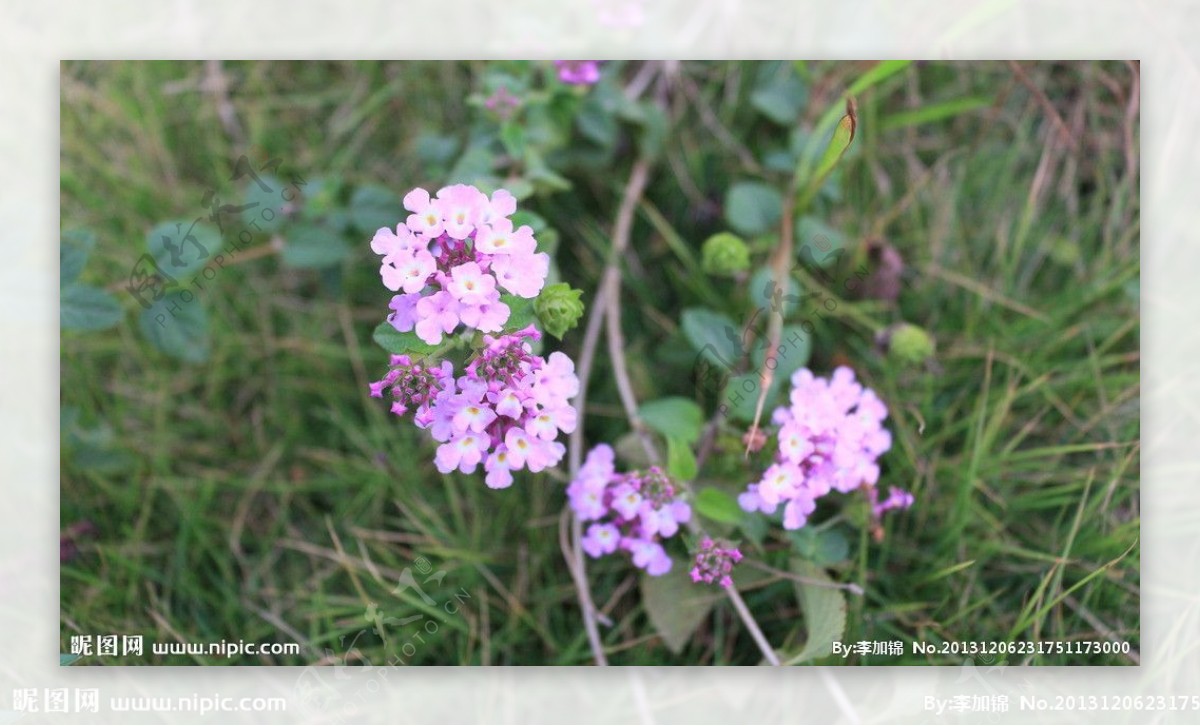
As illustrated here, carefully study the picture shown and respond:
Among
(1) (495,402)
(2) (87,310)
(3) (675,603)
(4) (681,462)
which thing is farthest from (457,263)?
(2) (87,310)

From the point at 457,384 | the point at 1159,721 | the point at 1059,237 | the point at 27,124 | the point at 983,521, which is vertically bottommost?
the point at 1159,721

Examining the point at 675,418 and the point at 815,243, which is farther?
the point at 815,243

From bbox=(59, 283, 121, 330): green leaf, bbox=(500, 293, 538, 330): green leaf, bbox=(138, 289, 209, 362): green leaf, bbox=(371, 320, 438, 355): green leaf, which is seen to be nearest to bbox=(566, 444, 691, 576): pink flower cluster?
bbox=(500, 293, 538, 330): green leaf

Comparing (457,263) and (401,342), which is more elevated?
(457,263)

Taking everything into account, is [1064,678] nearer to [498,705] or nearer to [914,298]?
[914,298]

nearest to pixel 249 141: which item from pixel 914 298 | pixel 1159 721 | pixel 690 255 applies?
pixel 690 255

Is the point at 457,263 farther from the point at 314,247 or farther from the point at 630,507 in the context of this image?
the point at 314,247
